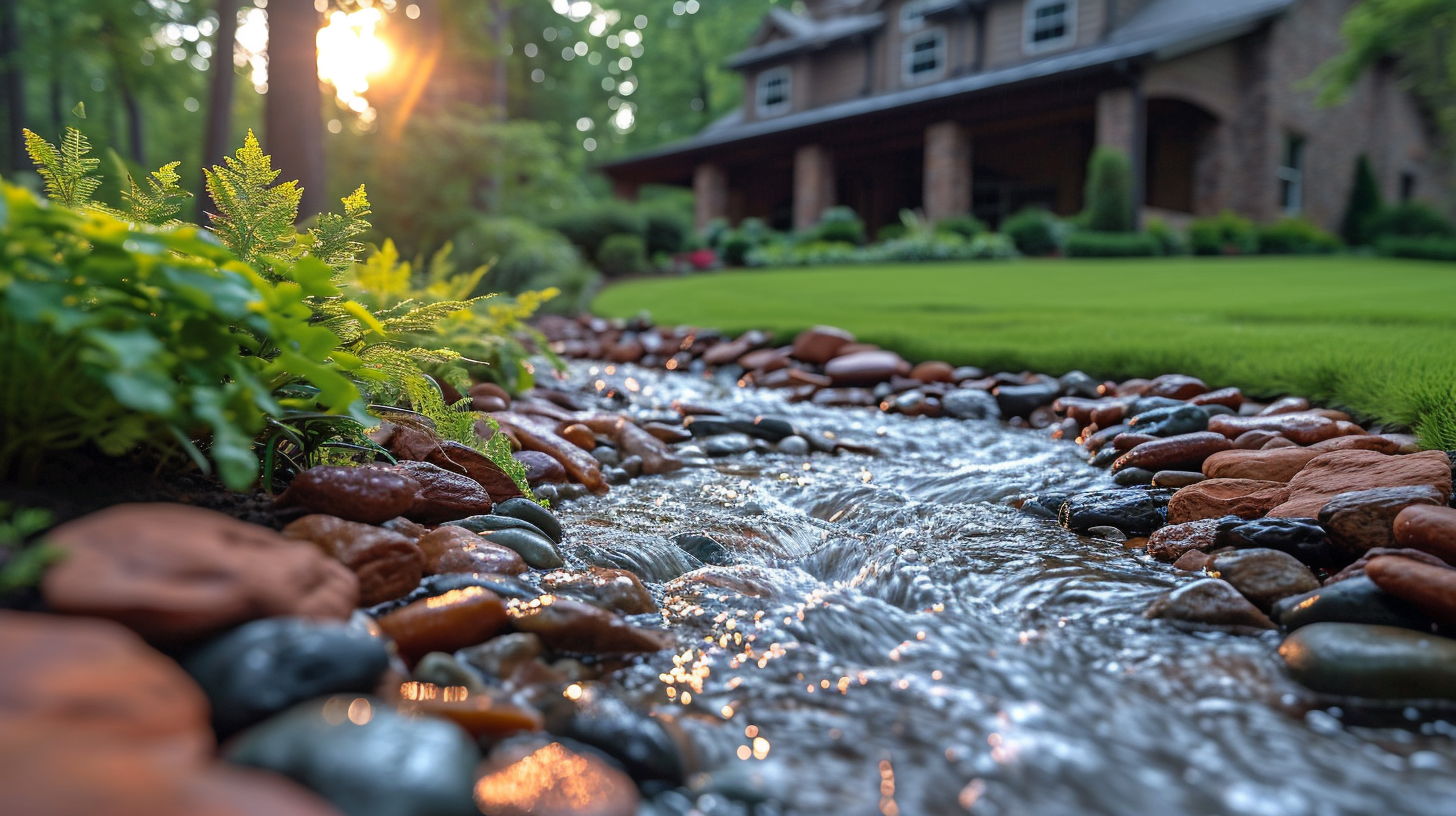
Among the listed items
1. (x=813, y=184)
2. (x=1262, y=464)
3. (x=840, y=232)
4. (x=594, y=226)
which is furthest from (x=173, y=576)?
(x=813, y=184)

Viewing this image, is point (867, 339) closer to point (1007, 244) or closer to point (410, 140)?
→ point (1007, 244)

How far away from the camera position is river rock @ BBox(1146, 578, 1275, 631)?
7.20 ft

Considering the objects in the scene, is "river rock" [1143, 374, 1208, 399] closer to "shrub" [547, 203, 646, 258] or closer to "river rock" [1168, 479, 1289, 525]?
"river rock" [1168, 479, 1289, 525]

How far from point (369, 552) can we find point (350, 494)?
10.4 inches

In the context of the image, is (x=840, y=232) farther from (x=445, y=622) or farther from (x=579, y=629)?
(x=445, y=622)

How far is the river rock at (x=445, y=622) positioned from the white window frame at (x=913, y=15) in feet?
74.0

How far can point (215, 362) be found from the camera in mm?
1724

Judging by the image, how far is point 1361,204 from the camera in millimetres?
19531

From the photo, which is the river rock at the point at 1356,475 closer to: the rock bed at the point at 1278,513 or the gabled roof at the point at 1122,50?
the rock bed at the point at 1278,513

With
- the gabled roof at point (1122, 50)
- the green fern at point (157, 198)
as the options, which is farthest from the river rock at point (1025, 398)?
the gabled roof at point (1122, 50)

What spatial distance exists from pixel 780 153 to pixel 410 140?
11045 mm

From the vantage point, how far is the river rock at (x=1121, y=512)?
3068mm

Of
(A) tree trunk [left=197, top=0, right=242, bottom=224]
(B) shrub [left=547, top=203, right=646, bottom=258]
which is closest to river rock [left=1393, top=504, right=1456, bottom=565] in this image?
(A) tree trunk [left=197, top=0, right=242, bottom=224]

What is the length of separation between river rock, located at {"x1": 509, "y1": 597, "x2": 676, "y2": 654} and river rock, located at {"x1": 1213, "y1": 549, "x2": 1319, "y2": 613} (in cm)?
160
